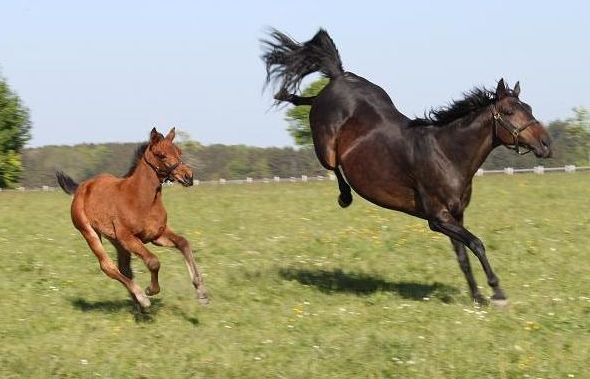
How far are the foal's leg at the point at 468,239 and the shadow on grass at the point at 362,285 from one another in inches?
32.7

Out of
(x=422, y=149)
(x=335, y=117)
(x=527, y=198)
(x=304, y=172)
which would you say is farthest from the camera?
(x=304, y=172)

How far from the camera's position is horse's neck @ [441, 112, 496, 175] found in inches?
463

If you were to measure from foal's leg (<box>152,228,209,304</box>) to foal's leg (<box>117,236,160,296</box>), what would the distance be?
0.33m

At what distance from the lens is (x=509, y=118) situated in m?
11.5

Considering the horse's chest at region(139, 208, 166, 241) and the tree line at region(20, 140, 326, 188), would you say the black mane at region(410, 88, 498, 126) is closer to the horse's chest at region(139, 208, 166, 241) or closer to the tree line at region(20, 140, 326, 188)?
the horse's chest at region(139, 208, 166, 241)

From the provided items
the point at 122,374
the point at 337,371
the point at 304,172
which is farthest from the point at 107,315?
the point at 304,172

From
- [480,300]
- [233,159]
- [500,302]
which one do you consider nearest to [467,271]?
[480,300]

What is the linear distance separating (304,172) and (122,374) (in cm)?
8257

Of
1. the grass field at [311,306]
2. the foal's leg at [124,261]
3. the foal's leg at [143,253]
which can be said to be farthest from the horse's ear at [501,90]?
the foal's leg at [124,261]

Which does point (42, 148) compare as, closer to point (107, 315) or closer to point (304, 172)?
point (304, 172)

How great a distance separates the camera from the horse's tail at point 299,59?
45.4 feet

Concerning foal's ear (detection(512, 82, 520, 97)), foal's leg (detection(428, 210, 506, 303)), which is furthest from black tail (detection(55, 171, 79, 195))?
foal's ear (detection(512, 82, 520, 97))

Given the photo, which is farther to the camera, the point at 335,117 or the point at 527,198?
the point at 527,198

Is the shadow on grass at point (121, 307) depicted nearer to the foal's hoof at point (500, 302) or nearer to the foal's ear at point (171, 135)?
the foal's ear at point (171, 135)
